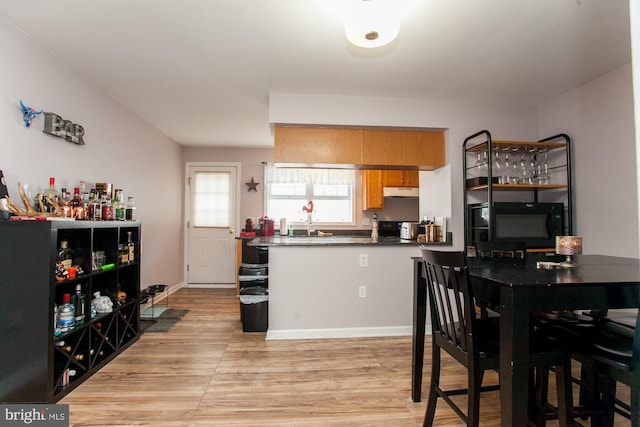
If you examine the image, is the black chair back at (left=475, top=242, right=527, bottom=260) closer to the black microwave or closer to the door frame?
the black microwave

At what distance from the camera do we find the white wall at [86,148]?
2025mm

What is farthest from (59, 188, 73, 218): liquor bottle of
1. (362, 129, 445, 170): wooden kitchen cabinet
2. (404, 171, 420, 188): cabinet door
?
(404, 171, 420, 188): cabinet door

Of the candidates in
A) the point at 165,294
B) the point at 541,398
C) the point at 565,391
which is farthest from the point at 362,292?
the point at 165,294

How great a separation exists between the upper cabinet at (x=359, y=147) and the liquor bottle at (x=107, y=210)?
4.79 ft

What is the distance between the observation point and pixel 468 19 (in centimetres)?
194

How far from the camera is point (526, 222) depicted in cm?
286

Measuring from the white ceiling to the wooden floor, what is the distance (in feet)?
7.62

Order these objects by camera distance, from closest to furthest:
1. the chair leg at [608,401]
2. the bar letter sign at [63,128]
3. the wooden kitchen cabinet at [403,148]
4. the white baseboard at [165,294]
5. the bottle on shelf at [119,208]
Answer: the chair leg at [608,401] → the bar letter sign at [63,128] → the bottle on shelf at [119,208] → the wooden kitchen cabinet at [403,148] → the white baseboard at [165,294]

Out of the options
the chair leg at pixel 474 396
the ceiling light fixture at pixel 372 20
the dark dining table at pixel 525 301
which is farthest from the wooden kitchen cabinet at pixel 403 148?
the chair leg at pixel 474 396

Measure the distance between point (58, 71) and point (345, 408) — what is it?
124 inches

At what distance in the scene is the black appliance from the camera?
5.18 meters

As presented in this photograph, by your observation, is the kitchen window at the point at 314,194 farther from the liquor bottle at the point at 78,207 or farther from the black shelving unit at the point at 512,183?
the liquor bottle at the point at 78,207

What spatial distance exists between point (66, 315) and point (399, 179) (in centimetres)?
427

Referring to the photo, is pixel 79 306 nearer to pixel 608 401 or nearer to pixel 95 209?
pixel 95 209
